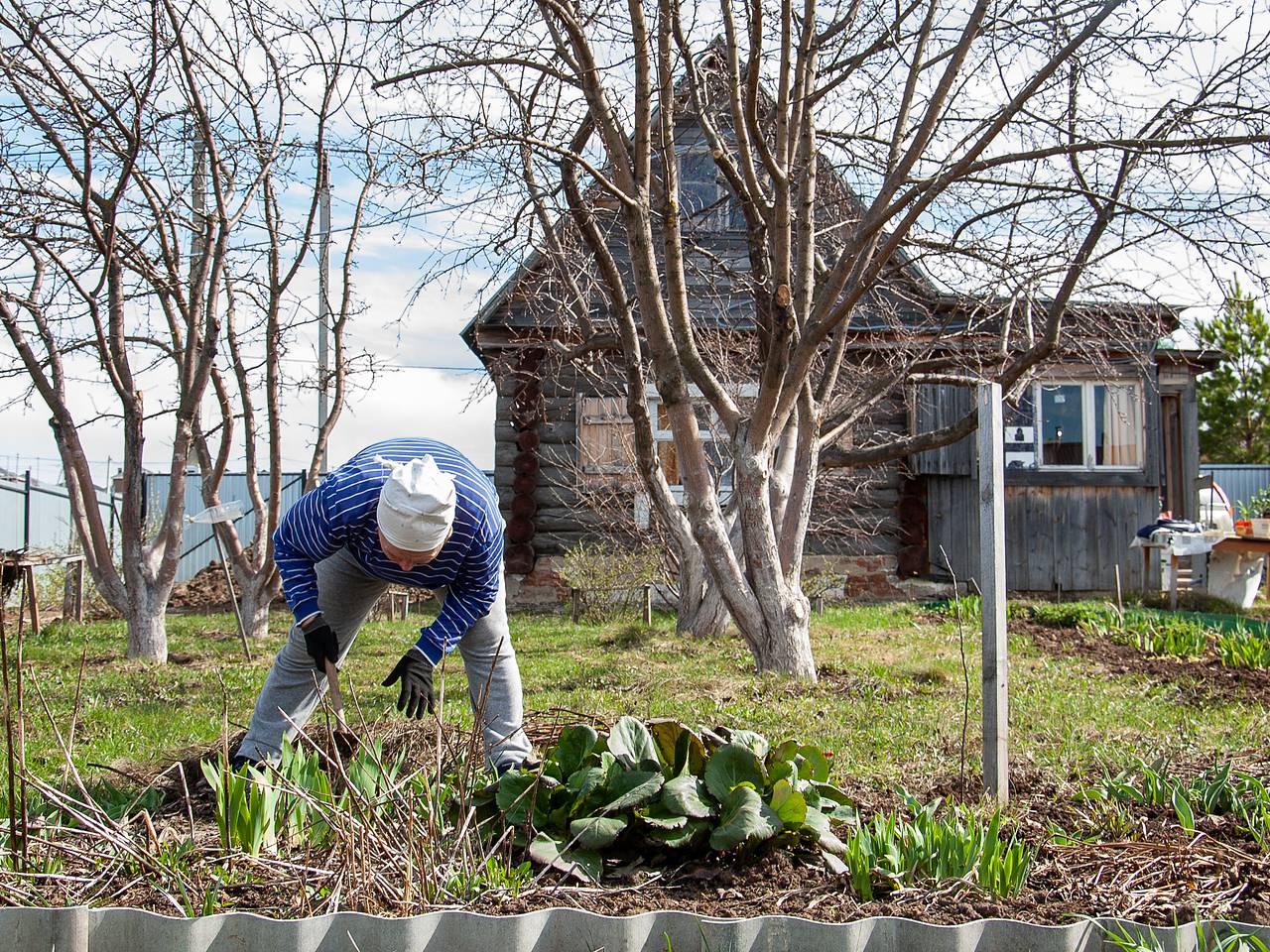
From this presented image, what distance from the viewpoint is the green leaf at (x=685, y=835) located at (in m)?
3.09

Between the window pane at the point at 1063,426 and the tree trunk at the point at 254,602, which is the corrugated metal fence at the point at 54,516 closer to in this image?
the tree trunk at the point at 254,602

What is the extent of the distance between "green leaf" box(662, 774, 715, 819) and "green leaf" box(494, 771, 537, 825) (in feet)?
1.32

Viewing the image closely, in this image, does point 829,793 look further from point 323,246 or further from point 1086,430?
point 1086,430

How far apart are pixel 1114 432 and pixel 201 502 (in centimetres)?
1382

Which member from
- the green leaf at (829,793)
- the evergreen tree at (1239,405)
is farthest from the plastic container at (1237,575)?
the evergreen tree at (1239,405)

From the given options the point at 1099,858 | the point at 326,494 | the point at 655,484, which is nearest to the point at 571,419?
the point at 655,484

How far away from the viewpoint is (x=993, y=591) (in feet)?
12.1

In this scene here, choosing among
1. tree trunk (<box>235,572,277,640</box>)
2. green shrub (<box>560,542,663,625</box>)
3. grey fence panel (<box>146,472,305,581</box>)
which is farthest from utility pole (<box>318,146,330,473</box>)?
grey fence panel (<box>146,472,305,581</box>)

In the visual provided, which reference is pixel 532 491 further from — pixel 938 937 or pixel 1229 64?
pixel 938 937

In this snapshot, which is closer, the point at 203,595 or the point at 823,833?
the point at 823,833

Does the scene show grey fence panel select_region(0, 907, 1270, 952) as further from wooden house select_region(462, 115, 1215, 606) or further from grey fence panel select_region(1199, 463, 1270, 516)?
grey fence panel select_region(1199, 463, 1270, 516)

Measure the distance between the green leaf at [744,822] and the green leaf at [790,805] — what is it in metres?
0.02

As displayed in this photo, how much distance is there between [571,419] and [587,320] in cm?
480

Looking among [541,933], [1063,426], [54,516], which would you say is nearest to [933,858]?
[541,933]
